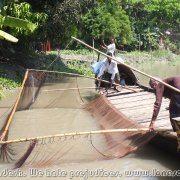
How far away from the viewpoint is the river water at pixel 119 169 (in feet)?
19.2

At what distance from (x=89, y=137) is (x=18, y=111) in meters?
3.55

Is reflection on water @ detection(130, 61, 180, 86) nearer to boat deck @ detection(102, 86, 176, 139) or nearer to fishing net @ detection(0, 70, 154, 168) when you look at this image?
fishing net @ detection(0, 70, 154, 168)

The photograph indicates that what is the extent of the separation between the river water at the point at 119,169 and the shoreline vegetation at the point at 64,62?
3025 millimetres

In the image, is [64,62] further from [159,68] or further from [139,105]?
[139,105]

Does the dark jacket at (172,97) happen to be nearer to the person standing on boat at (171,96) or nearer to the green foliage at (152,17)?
the person standing on boat at (171,96)

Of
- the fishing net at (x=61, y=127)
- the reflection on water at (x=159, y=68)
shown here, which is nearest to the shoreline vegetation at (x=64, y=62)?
the reflection on water at (x=159, y=68)

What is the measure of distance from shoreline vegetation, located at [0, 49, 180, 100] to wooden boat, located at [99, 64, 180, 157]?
7.06ft

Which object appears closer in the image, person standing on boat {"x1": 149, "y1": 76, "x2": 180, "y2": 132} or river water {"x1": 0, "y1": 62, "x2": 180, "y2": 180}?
person standing on boat {"x1": 149, "y1": 76, "x2": 180, "y2": 132}

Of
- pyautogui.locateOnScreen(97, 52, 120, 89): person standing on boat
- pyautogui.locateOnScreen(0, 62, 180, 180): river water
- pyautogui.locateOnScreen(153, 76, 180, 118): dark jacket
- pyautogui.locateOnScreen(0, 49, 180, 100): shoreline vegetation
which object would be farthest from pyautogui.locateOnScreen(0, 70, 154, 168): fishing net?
pyautogui.locateOnScreen(0, 49, 180, 100): shoreline vegetation

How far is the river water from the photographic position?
585cm

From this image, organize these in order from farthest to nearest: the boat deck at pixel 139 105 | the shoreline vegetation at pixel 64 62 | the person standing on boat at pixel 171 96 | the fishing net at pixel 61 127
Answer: the shoreline vegetation at pixel 64 62, the boat deck at pixel 139 105, the person standing on boat at pixel 171 96, the fishing net at pixel 61 127

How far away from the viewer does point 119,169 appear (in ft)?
20.7

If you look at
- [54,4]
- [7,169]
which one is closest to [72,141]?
[7,169]

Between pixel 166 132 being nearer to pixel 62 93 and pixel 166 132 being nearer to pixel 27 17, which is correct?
pixel 62 93
